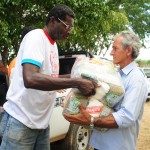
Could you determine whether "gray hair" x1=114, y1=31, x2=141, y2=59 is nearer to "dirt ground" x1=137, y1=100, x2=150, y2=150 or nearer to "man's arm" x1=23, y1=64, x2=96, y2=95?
"man's arm" x1=23, y1=64, x2=96, y2=95

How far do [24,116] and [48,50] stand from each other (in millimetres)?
523

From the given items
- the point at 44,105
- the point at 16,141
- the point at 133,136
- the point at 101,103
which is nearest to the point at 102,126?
the point at 101,103

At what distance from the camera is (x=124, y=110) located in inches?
91.5

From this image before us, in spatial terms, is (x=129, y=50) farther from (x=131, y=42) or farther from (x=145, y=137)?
(x=145, y=137)

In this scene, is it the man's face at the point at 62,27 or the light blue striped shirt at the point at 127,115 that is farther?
the man's face at the point at 62,27

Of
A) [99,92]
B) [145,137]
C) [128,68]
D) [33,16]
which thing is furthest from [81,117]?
[33,16]

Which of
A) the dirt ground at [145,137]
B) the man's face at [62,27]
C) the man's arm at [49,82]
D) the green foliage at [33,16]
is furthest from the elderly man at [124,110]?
the green foliage at [33,16]

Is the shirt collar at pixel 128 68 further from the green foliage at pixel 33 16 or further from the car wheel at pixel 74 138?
the green foliage at pixel 33 16

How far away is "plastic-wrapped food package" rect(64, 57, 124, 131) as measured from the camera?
2273 millimetres

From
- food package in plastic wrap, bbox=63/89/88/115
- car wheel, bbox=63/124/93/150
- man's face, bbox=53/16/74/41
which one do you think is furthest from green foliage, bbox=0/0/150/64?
food package in plastic wrap, bbox=63/89/88/115

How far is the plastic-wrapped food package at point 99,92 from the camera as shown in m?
2.27

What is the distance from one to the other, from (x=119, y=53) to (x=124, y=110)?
451 millimetres

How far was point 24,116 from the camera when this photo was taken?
8.06ft

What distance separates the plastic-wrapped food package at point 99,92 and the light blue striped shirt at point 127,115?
0.24 feet
